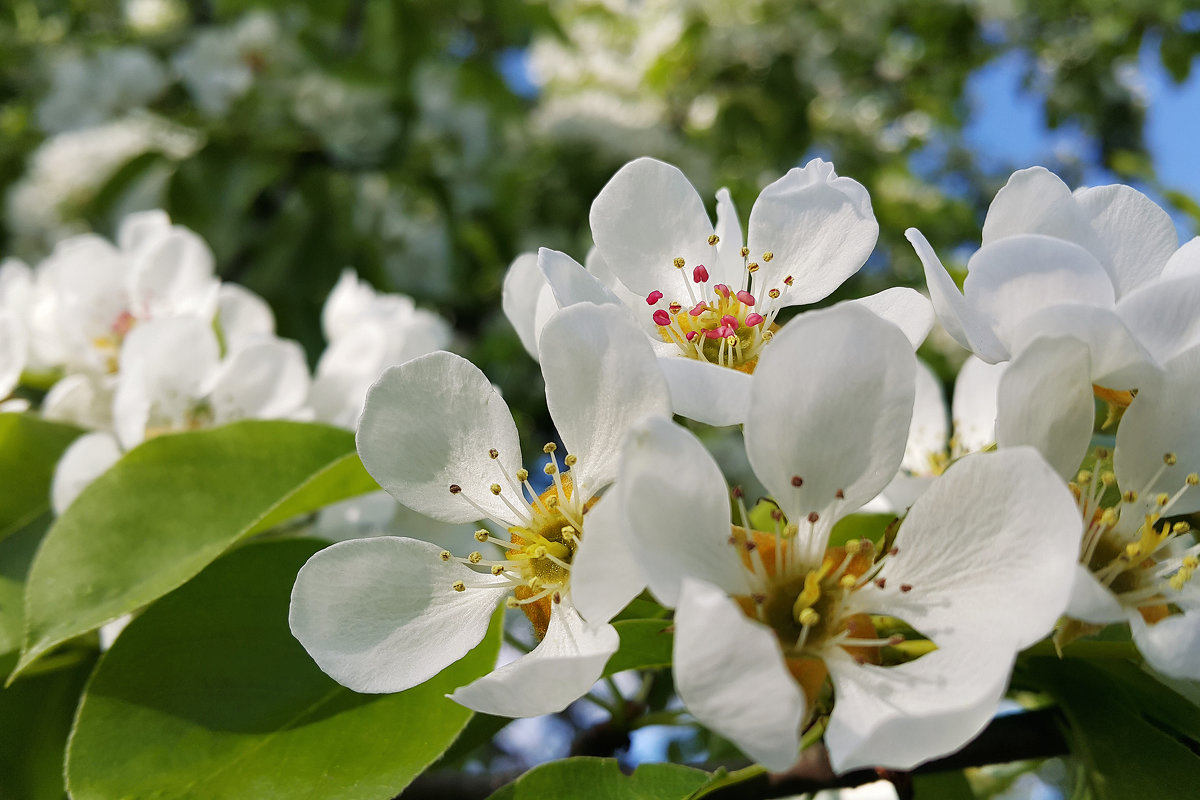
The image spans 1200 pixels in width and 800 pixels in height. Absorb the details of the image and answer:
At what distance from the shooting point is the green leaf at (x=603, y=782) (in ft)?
2.05

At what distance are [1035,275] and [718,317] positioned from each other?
0.28 m

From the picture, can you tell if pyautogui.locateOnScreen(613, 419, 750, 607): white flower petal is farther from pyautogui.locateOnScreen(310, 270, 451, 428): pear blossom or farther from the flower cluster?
pyautogui.locateOnScreen(310, 270, 451, 428): pear blossom

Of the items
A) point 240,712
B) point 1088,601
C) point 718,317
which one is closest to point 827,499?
point 1088,601

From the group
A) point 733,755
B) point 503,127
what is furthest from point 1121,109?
point 733,755

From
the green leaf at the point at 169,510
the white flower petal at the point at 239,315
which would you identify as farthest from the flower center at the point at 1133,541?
the white flower petal at the point at 239,315

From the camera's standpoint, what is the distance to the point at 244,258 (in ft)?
9.24

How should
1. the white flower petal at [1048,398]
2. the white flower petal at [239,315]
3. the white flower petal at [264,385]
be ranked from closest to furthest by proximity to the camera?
the white flower petal at [1048,398]
the white flower petal at [264,385]
the white flower petal at [239,315]

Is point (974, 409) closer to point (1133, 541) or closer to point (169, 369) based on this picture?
point (1133, 541)

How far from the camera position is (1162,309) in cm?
59

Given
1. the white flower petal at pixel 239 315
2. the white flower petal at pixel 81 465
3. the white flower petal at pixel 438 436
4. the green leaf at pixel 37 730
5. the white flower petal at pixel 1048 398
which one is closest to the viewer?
the white flower petal at pixel 1048 398

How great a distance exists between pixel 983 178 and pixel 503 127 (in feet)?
11.3

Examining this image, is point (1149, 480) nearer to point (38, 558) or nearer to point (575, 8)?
point (38, 558)

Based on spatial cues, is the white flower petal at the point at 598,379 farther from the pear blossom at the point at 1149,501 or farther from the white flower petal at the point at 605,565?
the pear blossom at the point at 1149,501

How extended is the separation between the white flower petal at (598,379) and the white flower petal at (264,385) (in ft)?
1.81
